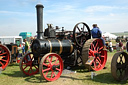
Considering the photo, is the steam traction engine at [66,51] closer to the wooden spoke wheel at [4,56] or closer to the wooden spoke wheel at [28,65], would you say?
the wooden spoke wheel at [28,65]

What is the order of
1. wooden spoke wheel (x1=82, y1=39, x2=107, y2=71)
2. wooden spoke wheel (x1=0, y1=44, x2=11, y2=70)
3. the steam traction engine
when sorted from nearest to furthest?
the steam traction engine
wooden spoke wheel (x1=82, y1=39, x2=107, y2=71)
wooden spoke wheel (x1=0, y1=44, x2=11, y2=70)

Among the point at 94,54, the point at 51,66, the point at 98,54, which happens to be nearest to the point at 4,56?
the point at 51,66

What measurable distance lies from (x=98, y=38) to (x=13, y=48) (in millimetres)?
4187

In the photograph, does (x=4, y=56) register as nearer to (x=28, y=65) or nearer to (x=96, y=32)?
(x=28, y=65)

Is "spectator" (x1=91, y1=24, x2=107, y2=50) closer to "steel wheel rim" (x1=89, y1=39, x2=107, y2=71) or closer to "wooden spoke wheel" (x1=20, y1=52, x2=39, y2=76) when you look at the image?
"steel wheel rim" (x1=89, y1=39, x2=107, y2=71)

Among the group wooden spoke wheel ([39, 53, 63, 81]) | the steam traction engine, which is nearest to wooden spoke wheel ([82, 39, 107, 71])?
the steam traction engine

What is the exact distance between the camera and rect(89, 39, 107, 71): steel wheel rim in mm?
5160

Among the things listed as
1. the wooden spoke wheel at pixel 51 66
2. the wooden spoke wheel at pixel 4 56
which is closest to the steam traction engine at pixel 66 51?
the wooden spoke wheel at pixel 51 66

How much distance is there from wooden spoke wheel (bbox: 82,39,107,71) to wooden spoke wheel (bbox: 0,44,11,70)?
3272mm

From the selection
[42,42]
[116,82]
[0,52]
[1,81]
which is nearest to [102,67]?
[116,82]

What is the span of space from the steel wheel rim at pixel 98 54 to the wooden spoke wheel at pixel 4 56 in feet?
11.4

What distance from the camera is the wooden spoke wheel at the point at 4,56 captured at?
575 cm

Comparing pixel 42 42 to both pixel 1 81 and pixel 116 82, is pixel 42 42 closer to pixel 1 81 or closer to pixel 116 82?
pixel 1 81

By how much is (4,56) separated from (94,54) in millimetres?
3759
